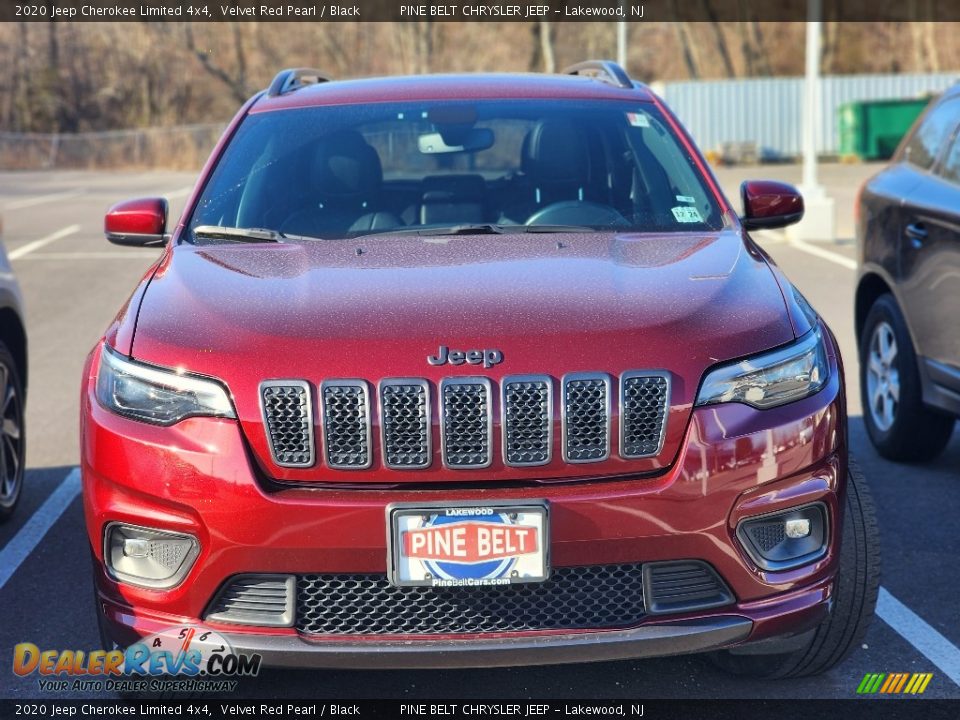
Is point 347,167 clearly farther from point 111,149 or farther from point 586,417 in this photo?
point 111,149

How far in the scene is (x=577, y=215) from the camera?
15.4ft

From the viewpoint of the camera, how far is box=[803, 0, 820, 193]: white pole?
59.4 ft

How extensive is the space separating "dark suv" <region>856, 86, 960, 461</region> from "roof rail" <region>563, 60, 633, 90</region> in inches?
54.8

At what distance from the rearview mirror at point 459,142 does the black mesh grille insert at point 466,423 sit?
6.51 feet

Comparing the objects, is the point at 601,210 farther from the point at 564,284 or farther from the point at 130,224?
the point at 130,224

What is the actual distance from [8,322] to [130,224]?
1222 mm

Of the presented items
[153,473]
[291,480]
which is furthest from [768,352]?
[153,473]

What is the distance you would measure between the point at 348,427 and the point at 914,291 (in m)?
3.41

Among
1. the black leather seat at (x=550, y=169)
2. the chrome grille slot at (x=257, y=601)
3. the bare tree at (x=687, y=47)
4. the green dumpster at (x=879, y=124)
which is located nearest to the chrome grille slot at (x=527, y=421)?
the chrome grille slot at (x=257, y=601)

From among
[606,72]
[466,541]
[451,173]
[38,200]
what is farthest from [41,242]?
[466,541]

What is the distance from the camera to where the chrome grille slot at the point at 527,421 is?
3.28 metres

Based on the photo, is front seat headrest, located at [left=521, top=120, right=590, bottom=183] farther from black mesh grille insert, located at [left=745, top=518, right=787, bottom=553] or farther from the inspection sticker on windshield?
black mesh grille insert, located at [left=745, top=518, right=787, bottom=553]

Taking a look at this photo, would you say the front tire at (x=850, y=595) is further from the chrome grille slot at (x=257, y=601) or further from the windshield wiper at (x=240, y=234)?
the windshield wiper at (x=240, y=234)

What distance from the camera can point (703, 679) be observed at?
3984 mm
